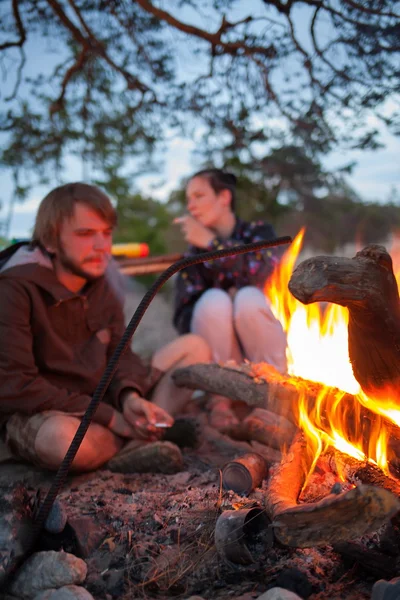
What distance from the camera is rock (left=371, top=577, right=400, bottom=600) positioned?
4.43 feet

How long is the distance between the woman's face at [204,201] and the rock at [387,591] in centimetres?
287

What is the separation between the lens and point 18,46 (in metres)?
3.85

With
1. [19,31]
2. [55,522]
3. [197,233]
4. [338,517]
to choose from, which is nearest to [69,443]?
[55,522]

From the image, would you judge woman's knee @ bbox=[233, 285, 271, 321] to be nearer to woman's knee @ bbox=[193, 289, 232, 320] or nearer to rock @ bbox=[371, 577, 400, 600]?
woman's knee @ bbox=[193, 289, 232, 320]

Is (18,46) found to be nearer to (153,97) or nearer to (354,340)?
Result: (153,97)

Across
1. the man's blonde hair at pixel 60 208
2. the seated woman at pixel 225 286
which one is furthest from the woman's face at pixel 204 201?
the man's blonde hair at pixel 60 208

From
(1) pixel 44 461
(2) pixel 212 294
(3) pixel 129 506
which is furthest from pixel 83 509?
(2) pixel 212 294

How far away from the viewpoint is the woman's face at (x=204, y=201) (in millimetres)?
3928

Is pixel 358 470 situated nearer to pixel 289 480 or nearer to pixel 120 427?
pixel 289 480

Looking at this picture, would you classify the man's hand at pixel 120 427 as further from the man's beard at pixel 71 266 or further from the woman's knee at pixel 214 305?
the woman's knee at pixel 214 305

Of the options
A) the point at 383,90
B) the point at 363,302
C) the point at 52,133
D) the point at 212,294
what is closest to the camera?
the point at 363,302

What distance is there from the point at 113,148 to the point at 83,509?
351cm

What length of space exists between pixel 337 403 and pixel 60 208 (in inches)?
66.2

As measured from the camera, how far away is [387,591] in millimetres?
1367
